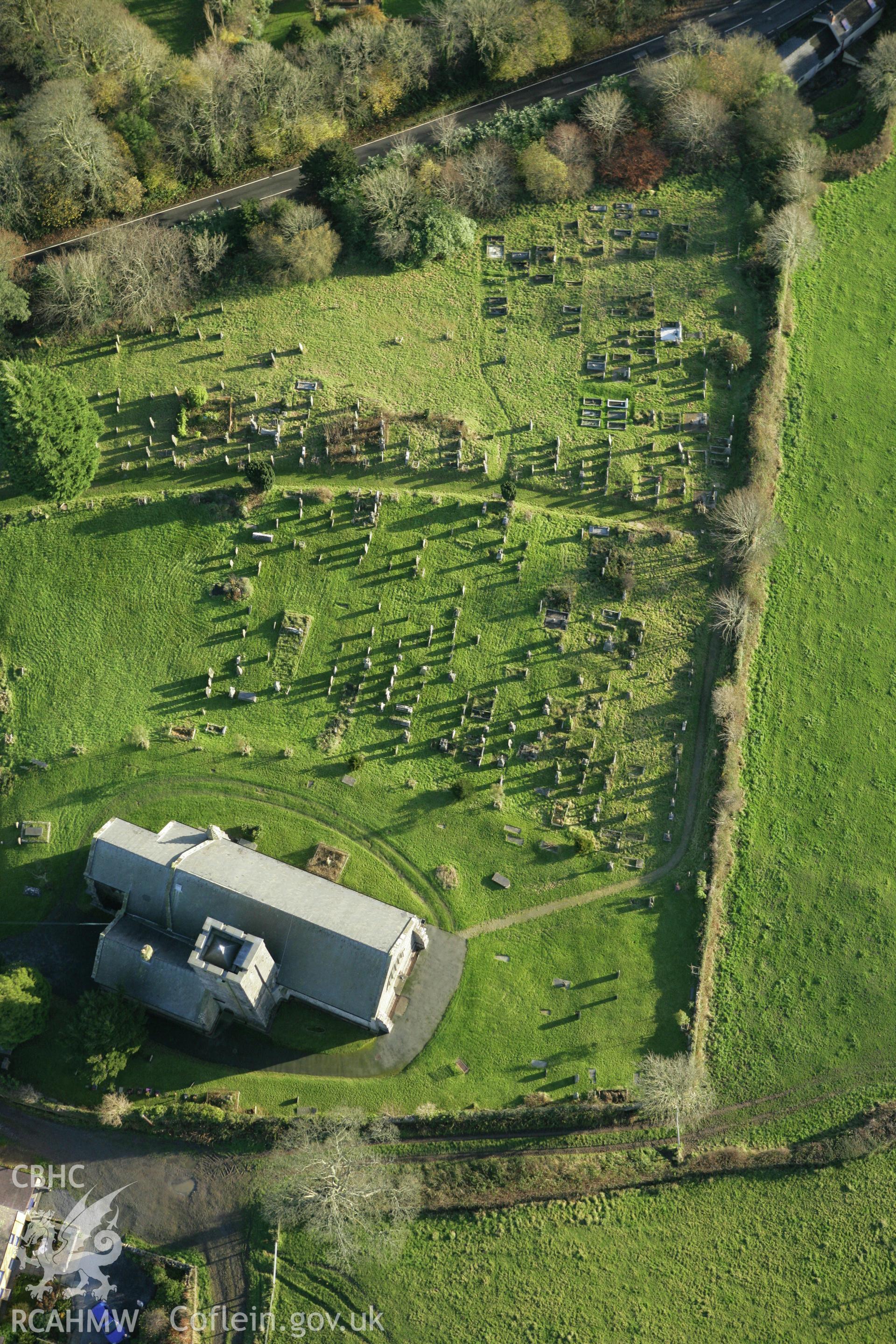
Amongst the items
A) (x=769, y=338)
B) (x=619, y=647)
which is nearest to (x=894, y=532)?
(x=769, y=338)

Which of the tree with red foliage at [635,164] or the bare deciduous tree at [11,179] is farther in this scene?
the tree with red foliage at [635,164]

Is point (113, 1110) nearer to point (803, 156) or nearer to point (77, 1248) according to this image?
point (77, 1248)

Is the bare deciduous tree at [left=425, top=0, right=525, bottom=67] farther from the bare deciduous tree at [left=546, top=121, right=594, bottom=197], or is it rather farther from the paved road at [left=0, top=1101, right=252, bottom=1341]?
the paved road at [left=0, top=1101, right=252, bottom=1341]

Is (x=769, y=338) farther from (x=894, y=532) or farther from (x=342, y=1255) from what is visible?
(x=342, y=1255)

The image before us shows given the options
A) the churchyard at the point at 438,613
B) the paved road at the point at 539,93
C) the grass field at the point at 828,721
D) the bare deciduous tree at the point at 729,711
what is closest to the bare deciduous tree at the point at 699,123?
the churchyard at the point at 438,613

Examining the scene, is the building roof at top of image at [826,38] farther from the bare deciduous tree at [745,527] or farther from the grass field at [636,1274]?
the grass field at [636,1274]

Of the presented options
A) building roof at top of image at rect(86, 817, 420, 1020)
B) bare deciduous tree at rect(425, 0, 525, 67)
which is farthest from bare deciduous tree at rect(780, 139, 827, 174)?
building roof at top of image at rect(86, 817, 420, 1020)

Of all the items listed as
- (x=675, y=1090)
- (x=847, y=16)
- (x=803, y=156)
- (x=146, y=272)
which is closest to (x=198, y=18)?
(x=146, y=272)
